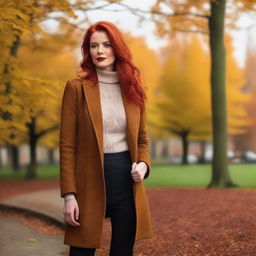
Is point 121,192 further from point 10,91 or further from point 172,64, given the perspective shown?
point 172,64

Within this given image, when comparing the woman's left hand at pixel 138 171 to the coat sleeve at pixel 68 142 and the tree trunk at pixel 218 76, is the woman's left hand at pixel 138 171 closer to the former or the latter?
the coat sleeve at pixel 68 142

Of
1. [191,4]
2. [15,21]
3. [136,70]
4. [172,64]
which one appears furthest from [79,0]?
[172,64]

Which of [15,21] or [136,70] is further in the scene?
[15,21]

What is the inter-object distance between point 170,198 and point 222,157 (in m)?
2.31

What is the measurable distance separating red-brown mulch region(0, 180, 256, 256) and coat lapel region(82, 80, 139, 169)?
300 centimetres

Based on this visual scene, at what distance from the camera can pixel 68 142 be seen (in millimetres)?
2918

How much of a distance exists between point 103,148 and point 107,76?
17.9 inches

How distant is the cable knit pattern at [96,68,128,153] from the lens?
3.00 metres

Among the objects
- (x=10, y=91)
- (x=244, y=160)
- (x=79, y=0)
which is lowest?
(x=244, y=160)

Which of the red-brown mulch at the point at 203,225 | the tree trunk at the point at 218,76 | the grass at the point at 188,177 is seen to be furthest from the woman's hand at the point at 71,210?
the grass at the point at 188,177

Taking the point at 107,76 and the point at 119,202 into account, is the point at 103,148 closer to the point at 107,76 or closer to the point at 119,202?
the point at 119,202

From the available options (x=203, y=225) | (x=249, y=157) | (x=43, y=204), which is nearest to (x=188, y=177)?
(x=43, y=204)

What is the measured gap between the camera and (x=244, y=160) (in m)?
39.0

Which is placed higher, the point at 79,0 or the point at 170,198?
the point at 79,0
